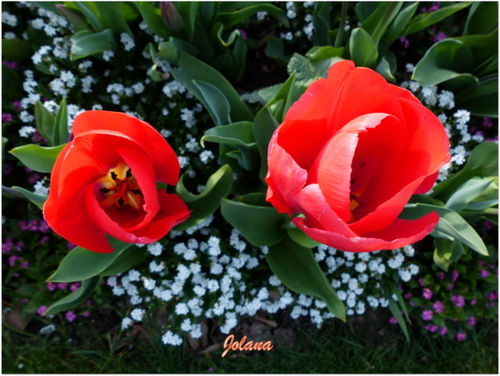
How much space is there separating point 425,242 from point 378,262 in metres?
0.32

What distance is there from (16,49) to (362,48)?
4.00 feet

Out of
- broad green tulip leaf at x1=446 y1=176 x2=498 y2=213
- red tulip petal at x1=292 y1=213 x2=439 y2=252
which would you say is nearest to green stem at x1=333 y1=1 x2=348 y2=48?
broad green tulip leaf at x1=446 y1=176 x2=498 y2=213

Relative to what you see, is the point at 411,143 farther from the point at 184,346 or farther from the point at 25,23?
the point at 25,23

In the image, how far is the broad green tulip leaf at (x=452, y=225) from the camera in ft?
2.84

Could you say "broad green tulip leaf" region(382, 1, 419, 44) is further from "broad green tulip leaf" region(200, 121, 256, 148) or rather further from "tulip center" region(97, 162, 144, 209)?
"tulip center" region(97, 162, 144, 209)

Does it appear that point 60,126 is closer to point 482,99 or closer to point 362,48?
point 362,48

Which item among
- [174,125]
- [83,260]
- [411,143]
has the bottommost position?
[83,260]

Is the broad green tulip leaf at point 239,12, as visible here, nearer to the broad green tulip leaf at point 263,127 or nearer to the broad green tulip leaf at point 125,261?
the broad green tulip leaf at point 263,127

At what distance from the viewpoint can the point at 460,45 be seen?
1170mm

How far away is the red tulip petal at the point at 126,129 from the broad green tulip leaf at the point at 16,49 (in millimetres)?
945

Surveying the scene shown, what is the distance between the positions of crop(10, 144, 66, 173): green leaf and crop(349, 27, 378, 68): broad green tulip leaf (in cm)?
85

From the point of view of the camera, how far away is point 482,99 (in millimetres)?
1335

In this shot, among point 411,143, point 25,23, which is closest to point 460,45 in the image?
point 411,143

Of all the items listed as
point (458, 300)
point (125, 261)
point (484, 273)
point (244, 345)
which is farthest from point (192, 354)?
point (484, 273)
